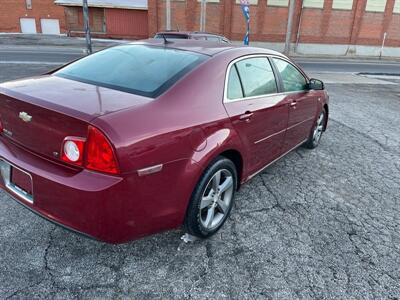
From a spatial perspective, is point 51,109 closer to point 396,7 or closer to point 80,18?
point 396,7

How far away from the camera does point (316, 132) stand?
204 inches

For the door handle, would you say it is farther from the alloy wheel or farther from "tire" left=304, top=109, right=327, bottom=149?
"tire" left=304, top=109, right=327, bottom=149

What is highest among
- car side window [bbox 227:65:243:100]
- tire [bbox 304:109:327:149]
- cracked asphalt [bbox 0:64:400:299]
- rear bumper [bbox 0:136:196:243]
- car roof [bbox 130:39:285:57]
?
car roof [bbox 130:39:285:57]

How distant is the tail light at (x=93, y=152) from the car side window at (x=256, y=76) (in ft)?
5.16

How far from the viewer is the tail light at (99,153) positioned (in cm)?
196

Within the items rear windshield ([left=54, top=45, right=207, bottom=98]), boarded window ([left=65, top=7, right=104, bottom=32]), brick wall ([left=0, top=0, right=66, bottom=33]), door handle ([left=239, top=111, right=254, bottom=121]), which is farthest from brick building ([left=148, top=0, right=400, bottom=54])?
door handle ([left=239, top=111, right=254, bottom=121])

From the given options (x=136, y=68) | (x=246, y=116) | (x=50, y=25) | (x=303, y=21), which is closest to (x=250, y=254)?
(x=246, y=116)

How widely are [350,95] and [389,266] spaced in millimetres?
8333

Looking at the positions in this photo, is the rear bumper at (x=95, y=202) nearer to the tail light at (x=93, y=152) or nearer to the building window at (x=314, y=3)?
the tail light at (x=93, y=152)

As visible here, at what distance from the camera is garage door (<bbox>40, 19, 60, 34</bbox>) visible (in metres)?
40.0

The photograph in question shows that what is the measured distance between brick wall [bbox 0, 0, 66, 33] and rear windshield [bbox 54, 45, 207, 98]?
137 ft

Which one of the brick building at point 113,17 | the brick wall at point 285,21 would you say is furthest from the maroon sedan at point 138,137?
the brick building at point 113,17

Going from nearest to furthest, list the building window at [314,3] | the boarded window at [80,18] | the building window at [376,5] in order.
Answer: the building window at [314,3] → the building window at [376,5] → the boarded window at [80,18]

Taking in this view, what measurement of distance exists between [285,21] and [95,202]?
1209 inches
